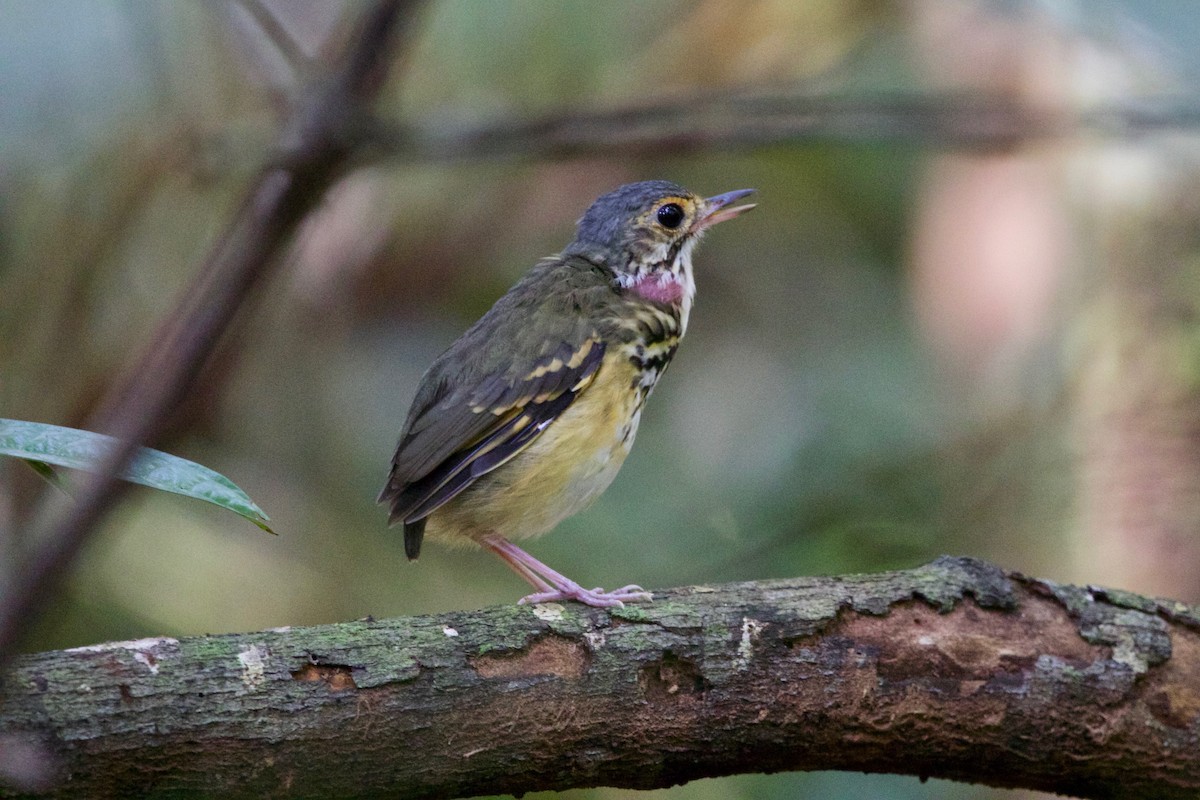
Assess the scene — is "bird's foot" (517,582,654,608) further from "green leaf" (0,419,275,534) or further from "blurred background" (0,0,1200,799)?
"blurred background" (0,0,1200,799)

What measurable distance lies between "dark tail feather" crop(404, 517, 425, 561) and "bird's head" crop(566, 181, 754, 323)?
1.12m

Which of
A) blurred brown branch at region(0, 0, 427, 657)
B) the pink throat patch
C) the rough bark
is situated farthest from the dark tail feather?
blurred brown branch at region(0, 0, 427, 657)

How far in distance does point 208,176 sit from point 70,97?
1.65 meters

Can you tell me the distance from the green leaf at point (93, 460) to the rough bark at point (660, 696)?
0.55 meters

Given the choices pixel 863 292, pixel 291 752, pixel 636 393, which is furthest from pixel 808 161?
pixel 291 752

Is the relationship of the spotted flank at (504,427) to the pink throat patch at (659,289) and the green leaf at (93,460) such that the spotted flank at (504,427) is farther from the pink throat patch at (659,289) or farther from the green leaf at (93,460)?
the green leaf at (93,460)

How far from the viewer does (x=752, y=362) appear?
750cm

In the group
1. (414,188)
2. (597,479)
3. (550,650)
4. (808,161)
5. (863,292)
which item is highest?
(808,161)

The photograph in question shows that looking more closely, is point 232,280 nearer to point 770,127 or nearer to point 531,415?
point 531,415

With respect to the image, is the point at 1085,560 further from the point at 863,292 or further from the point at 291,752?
the point at 291,752

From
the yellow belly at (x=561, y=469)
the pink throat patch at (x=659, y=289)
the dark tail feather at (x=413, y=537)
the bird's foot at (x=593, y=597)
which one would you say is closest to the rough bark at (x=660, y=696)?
the bird's foot at (x=593, y=597)

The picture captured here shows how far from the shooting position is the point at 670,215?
4828 millimetres

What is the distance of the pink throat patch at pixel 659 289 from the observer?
4.55 meters

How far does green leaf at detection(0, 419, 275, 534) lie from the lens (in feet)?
7.27
